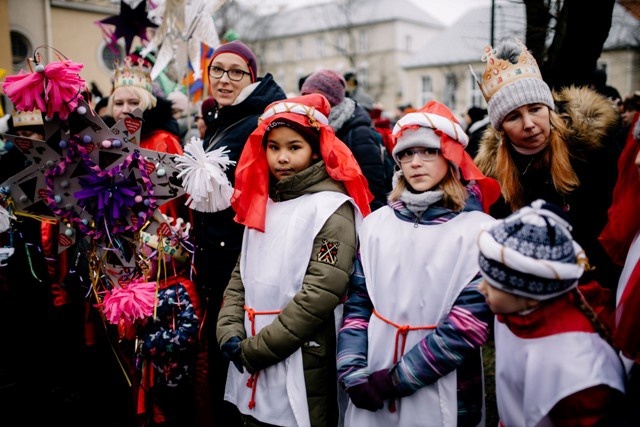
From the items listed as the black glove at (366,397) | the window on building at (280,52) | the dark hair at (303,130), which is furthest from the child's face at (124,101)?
the window on building at (280,52)

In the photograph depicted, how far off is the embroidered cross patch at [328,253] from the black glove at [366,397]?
546 millimetres

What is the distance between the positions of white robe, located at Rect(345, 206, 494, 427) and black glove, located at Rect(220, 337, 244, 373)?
0.57 m

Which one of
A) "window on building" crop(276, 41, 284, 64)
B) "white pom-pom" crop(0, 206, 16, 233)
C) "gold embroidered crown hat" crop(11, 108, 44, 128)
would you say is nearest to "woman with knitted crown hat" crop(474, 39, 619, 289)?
"white pom-pom" crop(0, 206, 16, 233)

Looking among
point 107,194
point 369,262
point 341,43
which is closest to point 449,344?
point 369,262

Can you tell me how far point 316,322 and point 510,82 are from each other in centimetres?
144

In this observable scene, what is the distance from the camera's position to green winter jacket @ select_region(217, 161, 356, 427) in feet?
7.39

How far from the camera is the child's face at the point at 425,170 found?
2.14m

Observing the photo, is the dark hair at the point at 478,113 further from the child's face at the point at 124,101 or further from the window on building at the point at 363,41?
the window on building at the point at 363,41

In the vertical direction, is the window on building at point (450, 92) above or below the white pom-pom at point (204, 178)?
above

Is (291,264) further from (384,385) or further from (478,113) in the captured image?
(478,113)

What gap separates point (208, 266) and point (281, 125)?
40.4 inches

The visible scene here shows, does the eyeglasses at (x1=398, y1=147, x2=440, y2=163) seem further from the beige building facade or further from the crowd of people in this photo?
the beige building facade

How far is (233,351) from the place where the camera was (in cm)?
240

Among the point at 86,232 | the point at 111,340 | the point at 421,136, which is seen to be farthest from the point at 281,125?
the point at 111,340
